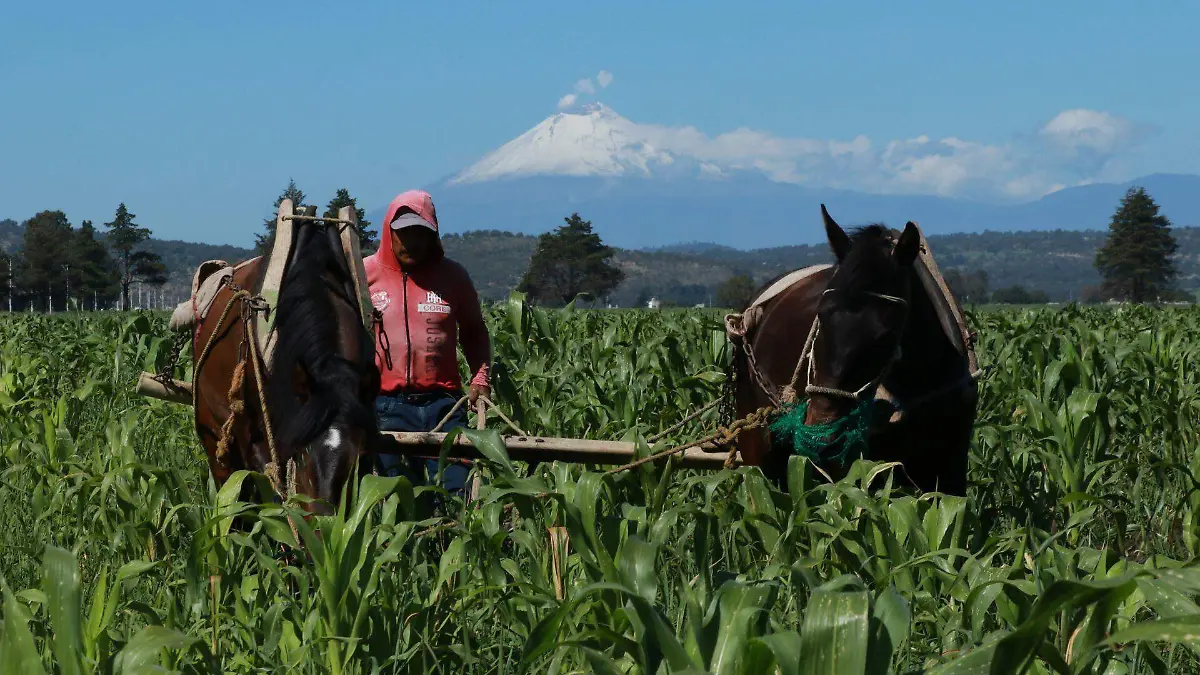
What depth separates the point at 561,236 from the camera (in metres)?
141

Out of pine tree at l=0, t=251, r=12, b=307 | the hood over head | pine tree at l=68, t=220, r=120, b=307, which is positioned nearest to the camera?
the hood over head

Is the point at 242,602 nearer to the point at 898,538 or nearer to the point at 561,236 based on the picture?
the point at 898,538

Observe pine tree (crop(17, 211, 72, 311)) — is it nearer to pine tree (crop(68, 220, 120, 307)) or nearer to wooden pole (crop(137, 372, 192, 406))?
pine tree (crop(68, 220, 120, 307))

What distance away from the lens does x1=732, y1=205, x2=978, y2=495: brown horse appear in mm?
5504

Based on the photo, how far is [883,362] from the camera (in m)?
5.57

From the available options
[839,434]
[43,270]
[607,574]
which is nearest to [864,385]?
[839,434]

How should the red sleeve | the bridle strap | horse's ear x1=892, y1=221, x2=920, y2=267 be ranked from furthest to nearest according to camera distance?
the red sleeve < horse's ear x1=892, y1=221, x2=920, y2=267 < the bridle strap

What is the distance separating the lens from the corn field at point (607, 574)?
9.06ft

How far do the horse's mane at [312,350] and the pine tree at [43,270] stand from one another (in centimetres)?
14714

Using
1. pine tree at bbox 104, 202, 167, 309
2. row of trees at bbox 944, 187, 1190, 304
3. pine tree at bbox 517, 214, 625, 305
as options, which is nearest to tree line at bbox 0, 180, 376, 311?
pine tree at bbox 104, 202, 167, 309

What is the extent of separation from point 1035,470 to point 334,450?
506 cm

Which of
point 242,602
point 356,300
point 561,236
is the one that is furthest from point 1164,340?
point 561,236

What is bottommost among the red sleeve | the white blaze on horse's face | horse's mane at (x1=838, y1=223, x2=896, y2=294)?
the white blaze on horse's face

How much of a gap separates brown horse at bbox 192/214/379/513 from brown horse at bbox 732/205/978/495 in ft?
6.66
